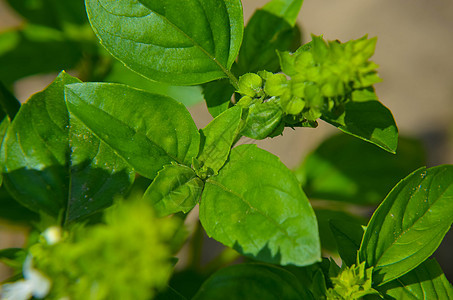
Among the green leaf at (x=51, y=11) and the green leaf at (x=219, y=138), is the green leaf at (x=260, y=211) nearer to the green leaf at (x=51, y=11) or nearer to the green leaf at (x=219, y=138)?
the green leaf at (x=219, y=138)

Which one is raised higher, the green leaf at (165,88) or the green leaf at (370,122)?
the green leaf at (370,122)

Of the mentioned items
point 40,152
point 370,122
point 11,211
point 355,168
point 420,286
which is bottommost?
point 11,211

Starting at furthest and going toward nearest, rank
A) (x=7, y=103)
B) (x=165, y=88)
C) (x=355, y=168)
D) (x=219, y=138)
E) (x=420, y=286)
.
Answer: (x=355, y=168), (x=165, y=88), (x=7, y=103), (x=420, y=286), (x=219, y=138)

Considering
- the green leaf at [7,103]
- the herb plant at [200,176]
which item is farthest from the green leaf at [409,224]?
the green leaf at [7,103]

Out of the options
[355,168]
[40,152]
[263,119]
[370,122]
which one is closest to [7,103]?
[40,152]

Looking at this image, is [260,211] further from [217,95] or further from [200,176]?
[217,95]

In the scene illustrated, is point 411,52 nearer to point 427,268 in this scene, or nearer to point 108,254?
A: point 427,268
